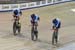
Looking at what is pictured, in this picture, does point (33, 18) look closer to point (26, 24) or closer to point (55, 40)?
point (55, 40)

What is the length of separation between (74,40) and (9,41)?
417 cm

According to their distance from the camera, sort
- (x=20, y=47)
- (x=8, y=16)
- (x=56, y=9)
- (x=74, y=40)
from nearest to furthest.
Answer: (x=20, y=47)
(x=74, y=40)
(x=8, y=16)
(x=56, y=9)

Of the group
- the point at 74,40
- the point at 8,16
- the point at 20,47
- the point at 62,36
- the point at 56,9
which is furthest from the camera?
the point at 56,9

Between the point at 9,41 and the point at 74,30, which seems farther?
the point at 74,30

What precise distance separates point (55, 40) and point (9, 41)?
241 cm

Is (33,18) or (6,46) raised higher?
(33,18)

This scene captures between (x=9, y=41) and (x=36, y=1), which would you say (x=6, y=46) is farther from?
(x=36, y=1)

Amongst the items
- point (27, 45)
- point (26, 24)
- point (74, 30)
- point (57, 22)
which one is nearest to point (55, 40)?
point (57, 22)

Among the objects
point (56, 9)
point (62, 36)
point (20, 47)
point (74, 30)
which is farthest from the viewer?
point (56, 9)

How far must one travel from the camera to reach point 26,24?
76.9 ft

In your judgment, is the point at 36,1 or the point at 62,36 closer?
the point at 62,36

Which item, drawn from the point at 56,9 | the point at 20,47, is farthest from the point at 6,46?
the point at 56,9

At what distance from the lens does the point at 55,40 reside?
16.4 meters

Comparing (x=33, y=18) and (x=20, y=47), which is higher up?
(x=33, y=18)
